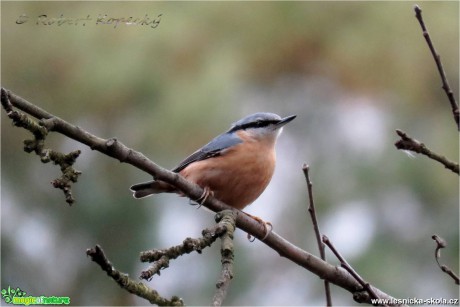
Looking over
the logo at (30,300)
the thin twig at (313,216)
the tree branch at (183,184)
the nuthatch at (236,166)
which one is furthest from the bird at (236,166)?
the thin twig at (313,216)

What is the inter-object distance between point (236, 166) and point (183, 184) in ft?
3.02

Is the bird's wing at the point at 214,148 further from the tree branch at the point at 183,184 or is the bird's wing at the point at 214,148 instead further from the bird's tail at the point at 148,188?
the tree branch at the point at 183,184

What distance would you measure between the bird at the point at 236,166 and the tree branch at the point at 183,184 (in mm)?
404

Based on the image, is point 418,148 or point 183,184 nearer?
point 418,148

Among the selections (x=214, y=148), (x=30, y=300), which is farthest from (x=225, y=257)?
(x=214, y=148)

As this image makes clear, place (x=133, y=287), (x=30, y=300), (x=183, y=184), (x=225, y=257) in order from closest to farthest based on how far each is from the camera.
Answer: (x=133, y=287) → (x=225, y=257) → (x=183, y=184) → (x=30, y=300)

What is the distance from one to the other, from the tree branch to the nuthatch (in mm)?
412

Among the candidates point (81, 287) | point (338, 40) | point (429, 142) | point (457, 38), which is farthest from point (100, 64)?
point (457, 38)

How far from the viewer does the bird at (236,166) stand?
308 centimetres

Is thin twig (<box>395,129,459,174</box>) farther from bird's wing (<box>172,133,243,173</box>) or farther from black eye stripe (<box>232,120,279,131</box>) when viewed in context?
black eye stripe (<box>232,120,279,131</box>)

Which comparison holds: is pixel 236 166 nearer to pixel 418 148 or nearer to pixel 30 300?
pixel 30 300

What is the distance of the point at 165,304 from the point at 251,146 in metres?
1.74

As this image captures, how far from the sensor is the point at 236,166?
3.15 meters

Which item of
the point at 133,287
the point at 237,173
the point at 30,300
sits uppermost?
the point at 237,173
